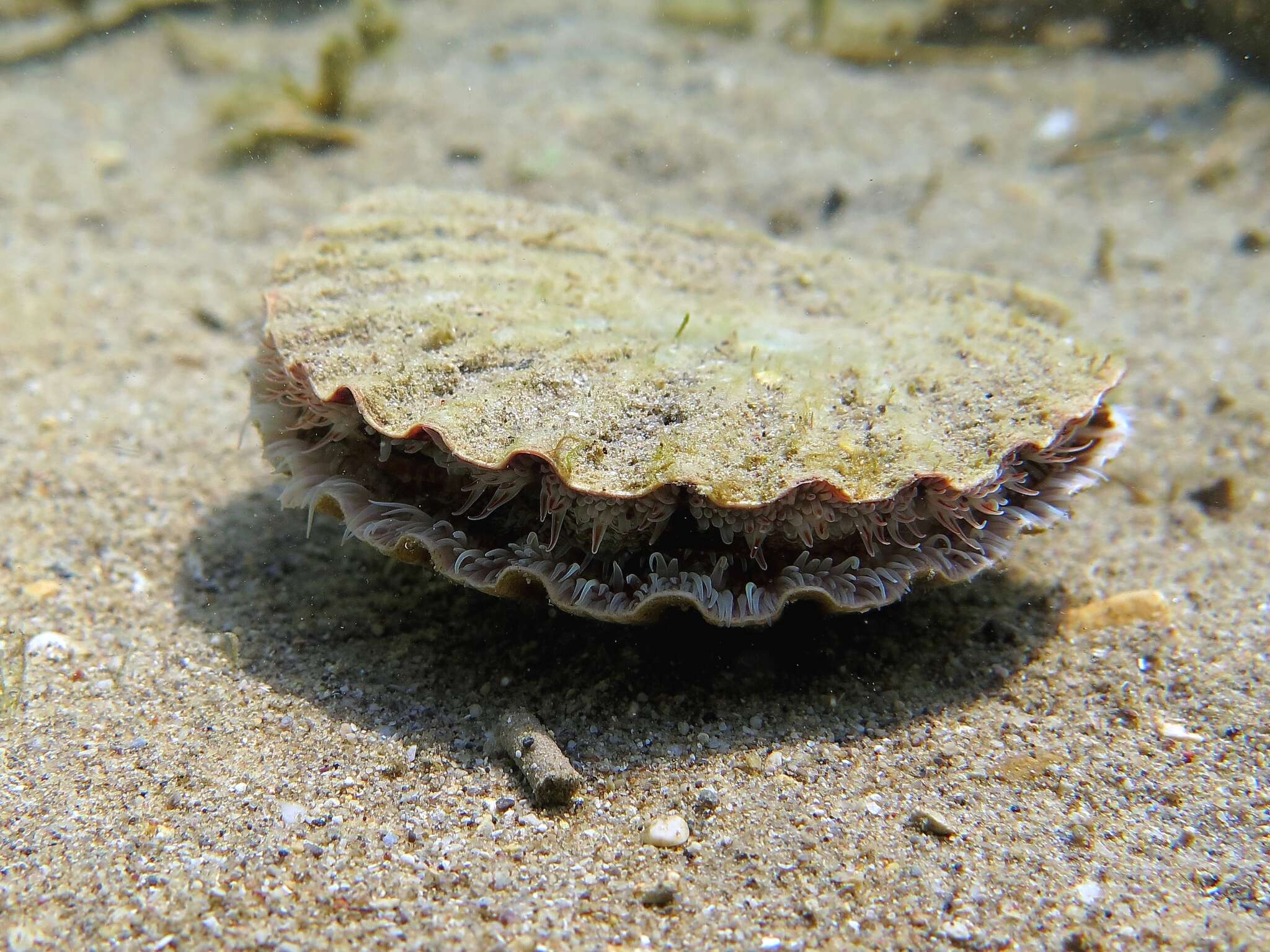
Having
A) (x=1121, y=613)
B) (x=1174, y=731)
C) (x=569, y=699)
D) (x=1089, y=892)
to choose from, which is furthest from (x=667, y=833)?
(x=1121, y=613)

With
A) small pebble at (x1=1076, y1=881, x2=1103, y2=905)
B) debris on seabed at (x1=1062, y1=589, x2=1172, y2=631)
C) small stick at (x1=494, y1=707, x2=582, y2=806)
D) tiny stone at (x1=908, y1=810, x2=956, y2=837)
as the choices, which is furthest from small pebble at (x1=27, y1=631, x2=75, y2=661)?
debris on seabed at (x1=1062, y1=589, x2=1172, y2=631)

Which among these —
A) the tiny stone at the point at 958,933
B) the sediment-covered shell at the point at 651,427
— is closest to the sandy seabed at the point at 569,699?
the tiny stone at the point at 958,933

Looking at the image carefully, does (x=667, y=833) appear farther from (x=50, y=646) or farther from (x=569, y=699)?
(x=50, y=646)

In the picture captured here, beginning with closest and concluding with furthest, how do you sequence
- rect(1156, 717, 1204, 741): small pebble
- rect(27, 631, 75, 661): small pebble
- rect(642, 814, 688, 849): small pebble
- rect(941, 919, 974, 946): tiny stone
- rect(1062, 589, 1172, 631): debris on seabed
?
rect(941, 919, 974, 946): tiny stone → rect(642, 814, 688, 849): small pebble → rect(1156, 717, 1204, 741): small pebble → rect(27, 631, 75, 661): small pebble → rect(1062, 589, 1172, 631): debris on seabed

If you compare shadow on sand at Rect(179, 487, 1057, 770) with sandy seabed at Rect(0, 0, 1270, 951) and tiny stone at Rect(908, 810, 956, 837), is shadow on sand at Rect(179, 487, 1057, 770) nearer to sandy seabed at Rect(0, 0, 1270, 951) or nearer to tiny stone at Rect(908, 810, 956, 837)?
sandy seabed at Rect(0, 0, 1270, 951)

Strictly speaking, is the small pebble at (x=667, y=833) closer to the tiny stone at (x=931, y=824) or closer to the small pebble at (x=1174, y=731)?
the tiny stone at (x=931, y=824)

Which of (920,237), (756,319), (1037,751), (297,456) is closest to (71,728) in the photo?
(297,456)

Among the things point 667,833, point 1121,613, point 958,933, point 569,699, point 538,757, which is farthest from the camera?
point 1121,613
